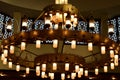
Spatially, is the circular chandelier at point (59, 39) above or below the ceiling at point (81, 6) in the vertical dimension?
below

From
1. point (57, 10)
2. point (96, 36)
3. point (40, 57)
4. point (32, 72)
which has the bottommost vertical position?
point (32, 72)

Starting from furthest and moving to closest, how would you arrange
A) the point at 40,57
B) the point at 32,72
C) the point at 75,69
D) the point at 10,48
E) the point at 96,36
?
1. the point at 32,72
2. the point at 75,69
3. the point at 40,57
4. the point at 10,48
5. the point at 96,36

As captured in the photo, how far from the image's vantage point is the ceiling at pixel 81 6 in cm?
1435

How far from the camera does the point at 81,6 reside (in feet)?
48.2

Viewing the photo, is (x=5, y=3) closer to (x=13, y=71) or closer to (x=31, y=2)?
(x=31, y=2)

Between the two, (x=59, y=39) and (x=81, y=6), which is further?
(x=81, y=6)

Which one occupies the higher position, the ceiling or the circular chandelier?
the ceiling

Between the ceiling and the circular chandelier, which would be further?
the ceiling

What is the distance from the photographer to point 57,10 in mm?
8523

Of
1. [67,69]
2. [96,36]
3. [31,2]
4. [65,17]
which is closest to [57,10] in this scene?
[65,17]

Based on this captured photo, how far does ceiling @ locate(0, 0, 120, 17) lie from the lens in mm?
14352

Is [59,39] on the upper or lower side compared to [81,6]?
lower

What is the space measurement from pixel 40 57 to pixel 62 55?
2.14 ft

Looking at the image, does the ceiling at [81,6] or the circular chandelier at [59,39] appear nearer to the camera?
the circular chandelier at [59,39]
